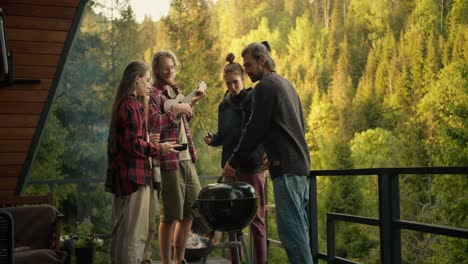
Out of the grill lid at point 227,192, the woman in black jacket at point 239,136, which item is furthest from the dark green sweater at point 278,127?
the woman in black jacket at point 239,136

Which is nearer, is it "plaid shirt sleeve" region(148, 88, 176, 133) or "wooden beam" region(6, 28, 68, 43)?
"plaid shirt sleeve" region(148, 88, 176, 133)

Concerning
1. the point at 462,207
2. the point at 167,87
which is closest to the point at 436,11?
the point at 462,207

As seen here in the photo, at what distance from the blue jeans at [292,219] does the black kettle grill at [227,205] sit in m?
0.13

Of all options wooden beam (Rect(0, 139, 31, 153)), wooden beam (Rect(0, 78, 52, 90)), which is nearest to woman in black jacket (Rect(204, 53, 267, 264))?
wooden beam (Rect(0, 78, 52, 90))

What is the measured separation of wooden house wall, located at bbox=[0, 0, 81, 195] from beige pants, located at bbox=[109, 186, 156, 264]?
5.11ft

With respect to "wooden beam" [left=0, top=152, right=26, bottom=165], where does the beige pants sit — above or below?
below

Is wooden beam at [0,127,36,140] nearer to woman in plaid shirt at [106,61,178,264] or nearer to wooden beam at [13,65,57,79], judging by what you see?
wooden beam at [13,65,57,79]

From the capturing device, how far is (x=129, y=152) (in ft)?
9.27

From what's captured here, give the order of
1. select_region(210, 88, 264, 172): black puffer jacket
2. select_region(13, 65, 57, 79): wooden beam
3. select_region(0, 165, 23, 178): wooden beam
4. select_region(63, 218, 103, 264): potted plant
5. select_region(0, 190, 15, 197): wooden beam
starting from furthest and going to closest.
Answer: select_region(63, 218, 103, 264): potted plant, select_region(0, 190, 15, 197): wooden beam, select_region(0, 165, 23, 178): wooden beam, select_region(13, 65, 57, 79): wooden beam, select_region(210, 88, 264, 172): black puffer jacket

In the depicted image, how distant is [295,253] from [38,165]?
1790 cm

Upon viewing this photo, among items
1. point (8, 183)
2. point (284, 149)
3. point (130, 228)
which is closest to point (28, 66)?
point (8, 183)

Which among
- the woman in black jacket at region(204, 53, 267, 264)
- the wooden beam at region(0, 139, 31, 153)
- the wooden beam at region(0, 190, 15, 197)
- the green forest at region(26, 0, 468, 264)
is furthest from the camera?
the green forest at region(26, 0, 468, 264)

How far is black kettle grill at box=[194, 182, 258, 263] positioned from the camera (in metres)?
2.76

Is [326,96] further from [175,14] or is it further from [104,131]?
[104,131]
